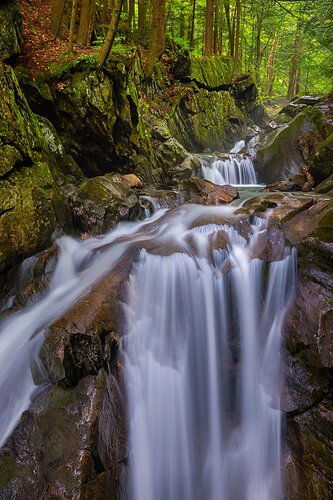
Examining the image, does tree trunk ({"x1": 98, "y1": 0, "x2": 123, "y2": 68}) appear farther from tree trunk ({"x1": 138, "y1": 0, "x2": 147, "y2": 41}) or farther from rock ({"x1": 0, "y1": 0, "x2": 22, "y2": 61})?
tree trunk ({"x1": 138, "y1": 0, "x2": 147, "y2": 41})

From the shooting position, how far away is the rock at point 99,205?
24.0 feet

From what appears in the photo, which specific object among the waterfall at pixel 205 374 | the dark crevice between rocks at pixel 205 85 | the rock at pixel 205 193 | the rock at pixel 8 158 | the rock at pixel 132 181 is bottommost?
the waterfall at pixel 205 374

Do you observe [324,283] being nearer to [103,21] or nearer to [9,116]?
[9,116]

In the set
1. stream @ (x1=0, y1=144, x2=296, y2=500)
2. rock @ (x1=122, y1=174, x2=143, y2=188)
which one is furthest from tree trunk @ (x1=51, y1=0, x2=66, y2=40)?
stream @ (x1=0, y1=144, x2=296, y2=500)

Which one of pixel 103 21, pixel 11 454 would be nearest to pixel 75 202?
pixel 11 454

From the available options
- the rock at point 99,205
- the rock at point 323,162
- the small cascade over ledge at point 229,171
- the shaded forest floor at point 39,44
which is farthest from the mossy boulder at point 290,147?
the shaded forest floor at point 39,44

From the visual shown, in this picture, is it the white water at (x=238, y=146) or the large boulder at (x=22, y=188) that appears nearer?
the large boulder at (x=22, y=188)

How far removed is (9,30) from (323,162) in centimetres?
773

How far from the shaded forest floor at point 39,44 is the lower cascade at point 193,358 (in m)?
5.89

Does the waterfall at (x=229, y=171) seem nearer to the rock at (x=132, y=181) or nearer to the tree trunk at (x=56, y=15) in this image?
the rock at (x=132, y=181)

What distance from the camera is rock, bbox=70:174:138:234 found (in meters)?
7.30

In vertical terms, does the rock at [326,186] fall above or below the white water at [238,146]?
below

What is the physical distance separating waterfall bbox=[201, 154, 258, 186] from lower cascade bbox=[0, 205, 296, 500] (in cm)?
652

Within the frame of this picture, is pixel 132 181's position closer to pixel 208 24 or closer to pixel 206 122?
pixel 206 122
